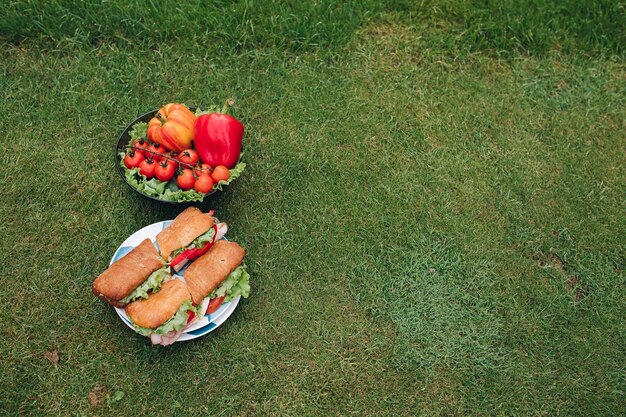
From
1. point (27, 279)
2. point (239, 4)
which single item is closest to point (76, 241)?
point (27, 279)

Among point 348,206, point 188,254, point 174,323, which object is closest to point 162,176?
point 188,254

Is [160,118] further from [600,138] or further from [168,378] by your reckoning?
[600,138]

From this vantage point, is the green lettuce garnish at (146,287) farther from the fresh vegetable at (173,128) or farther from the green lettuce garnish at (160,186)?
the fresh vegetable at (173,128)

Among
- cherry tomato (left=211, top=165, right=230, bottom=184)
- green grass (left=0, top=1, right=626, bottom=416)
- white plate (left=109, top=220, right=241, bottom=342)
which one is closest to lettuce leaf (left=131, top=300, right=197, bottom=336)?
white plate (left=109, top=220, right=241, bottom=342)

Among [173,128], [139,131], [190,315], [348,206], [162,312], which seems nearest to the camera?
[162,312]

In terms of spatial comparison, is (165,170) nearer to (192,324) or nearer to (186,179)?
(186,179)

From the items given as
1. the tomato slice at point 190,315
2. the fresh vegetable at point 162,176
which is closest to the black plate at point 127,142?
the fresh vegetable at point 162,176
